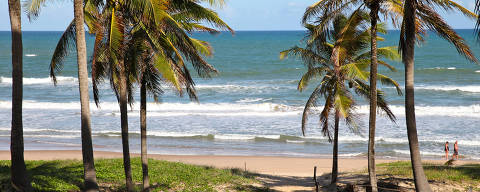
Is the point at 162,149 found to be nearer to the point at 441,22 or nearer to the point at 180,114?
the point at 180,114

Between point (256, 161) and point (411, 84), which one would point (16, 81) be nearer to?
point (411, 84)

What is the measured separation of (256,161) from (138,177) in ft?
23.6

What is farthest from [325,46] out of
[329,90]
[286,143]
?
[286,143]

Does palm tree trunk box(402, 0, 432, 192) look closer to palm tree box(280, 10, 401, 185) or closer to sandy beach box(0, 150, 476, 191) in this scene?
palm tree box(280, 10, 401, 185)

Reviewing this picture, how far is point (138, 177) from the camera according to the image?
14.7 meters

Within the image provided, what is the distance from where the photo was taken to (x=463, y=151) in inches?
901

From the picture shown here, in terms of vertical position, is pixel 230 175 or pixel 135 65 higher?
pixel 135 65

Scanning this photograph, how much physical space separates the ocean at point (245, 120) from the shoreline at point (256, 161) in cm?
109

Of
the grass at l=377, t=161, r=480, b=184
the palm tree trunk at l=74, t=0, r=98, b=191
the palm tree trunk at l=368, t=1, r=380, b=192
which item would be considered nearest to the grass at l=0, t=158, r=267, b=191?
the palm tree trunk at l=74, t=0, r=98, b=191

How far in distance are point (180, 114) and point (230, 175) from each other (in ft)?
59.9

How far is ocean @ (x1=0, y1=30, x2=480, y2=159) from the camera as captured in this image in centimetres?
2403

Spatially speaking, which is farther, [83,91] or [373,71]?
[373,71]

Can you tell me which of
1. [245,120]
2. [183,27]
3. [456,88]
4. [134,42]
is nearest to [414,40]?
[183,27]

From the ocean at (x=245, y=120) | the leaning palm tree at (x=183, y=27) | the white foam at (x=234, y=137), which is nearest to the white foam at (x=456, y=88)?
the ocean at (x=245, y=120)
